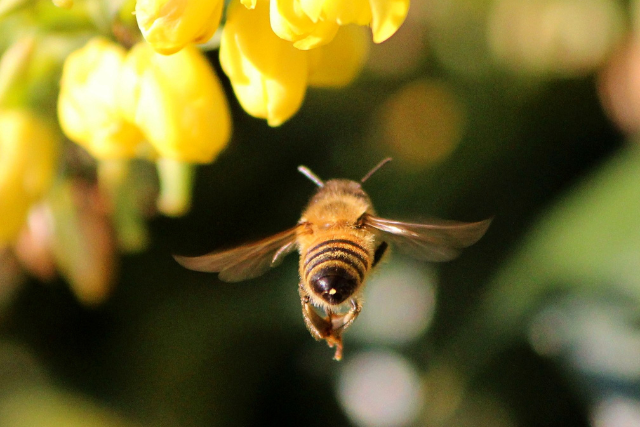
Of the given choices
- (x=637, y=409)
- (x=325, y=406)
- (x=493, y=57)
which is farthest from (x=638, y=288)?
(x=325, y=406)

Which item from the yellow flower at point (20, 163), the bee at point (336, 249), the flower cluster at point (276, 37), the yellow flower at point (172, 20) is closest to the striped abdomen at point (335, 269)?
the bee at point (336, 249)

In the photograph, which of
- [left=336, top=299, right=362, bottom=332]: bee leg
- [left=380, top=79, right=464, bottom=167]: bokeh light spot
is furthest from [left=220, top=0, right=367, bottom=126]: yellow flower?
[left=380, top=79, right=464, bottom=167]: bokeh light spot

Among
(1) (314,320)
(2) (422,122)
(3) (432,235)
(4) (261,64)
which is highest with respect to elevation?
(2) (422,122)

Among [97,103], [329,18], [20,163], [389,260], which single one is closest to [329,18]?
[329,18]

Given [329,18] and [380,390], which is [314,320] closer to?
[329,18]

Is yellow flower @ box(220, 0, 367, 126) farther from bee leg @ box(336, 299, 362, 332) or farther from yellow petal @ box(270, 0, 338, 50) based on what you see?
bee leg @ box(336, 299, 362, 332)

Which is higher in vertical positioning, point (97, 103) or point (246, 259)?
point (97, 103)

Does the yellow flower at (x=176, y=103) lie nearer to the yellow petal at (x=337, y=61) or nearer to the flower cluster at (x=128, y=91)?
the flower cluster at (x=128, y=91)
